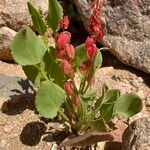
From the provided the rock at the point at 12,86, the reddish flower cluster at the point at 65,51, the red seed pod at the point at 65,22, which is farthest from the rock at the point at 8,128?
the red seed pod at the point at 65,22

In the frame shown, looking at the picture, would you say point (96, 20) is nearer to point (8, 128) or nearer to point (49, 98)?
point (49, 98)

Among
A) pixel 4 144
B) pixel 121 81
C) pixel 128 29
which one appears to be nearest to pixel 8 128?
pixel 4 144

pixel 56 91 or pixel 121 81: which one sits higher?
pixel 56 91

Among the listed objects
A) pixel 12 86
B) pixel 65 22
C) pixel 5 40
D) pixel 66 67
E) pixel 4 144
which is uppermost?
pixel 65 22

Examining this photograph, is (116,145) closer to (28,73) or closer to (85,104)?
(85,104)

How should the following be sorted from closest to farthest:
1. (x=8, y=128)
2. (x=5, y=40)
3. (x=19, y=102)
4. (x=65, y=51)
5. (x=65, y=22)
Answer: (x=65, y=51) → (x=65, y=22) → (x=8, y=128) → (x=19, y=102) → (x=5, y=40)

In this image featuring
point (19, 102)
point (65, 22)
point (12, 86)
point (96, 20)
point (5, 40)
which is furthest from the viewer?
point (5, 40)
